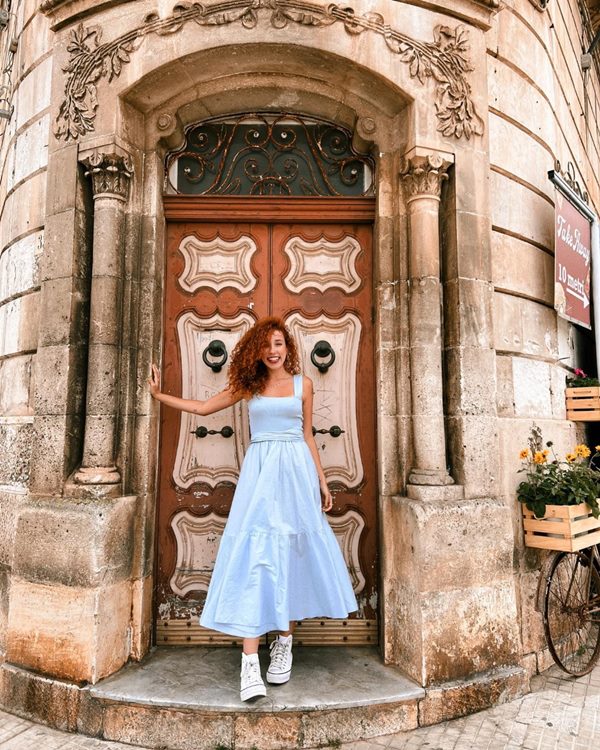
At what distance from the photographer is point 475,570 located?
3619mm

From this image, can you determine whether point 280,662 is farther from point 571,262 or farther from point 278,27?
point 278,27

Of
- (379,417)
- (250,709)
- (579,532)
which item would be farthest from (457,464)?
(250,709)

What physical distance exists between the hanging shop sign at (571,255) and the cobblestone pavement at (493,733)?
2.92 m

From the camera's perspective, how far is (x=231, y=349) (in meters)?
4.37

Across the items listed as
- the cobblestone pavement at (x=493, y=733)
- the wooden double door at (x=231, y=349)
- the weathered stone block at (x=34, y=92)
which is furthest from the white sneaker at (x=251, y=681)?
the weathered stone block at (x=34, y=92)

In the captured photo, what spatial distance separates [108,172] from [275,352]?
186 cm

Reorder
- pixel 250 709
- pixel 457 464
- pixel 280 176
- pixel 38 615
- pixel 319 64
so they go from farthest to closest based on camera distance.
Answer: pixel 280 176 → pixel 319 64 → pixel 457 464 → pixel 38 615 → pixel 250 709

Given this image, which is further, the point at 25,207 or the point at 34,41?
the point at 34,41

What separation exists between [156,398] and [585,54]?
6957mm

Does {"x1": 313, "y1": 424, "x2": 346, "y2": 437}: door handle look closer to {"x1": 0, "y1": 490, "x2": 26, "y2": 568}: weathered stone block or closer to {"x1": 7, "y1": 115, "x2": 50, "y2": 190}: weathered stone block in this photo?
{"x1": 0, "y1": 490, "x2": 26, "y2": 568}: weathered stone block

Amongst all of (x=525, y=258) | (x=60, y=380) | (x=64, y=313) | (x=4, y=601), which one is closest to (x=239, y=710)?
(x=4, y=601)

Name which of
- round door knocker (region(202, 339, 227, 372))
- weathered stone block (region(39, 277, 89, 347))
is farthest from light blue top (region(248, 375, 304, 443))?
weathered stone block (region(39, 277, 89, 347))

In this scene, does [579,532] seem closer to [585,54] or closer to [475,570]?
[475,570]

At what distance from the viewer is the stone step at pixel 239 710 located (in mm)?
3184
